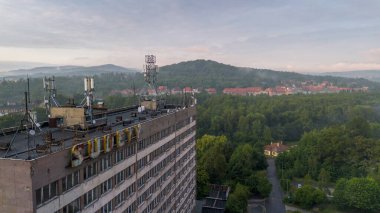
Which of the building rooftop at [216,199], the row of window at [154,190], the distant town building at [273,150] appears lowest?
the distant town building at [273,150]

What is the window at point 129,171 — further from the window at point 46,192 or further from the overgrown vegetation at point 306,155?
the overgrown vegetation at point 306,155

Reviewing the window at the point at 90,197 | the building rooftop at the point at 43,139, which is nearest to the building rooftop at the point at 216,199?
the building rooftop at the point at 43,139

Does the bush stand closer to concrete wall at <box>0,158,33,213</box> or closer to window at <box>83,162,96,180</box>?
window at <box>83,162,96,180</box>

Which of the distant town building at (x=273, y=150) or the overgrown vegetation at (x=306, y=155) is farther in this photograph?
the distant town building at (x=273, y=150)

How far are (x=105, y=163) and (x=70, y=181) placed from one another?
5.79 m

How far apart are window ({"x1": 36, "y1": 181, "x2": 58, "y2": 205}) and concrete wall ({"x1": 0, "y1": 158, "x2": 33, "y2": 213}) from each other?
2.91ft

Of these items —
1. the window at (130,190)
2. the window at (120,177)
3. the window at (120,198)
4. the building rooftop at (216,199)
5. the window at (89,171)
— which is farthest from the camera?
the building rooftop at (216,199)

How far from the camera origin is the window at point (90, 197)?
28.9m

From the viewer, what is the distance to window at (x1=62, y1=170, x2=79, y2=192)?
25.8 metres

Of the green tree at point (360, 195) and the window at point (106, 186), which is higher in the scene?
the window at point (106, 186)

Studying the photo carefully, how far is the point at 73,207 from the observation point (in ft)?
88.5

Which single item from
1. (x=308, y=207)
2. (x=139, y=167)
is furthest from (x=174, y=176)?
(x=308, y=207)

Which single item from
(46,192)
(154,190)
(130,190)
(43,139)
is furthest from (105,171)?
(154,190)

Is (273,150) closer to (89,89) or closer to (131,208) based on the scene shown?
(131,208)
